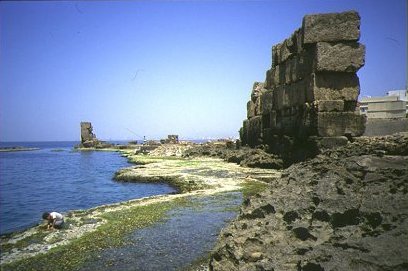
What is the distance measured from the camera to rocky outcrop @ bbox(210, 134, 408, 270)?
14.1ft

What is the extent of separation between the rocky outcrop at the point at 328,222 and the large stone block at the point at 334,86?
908 centimetres

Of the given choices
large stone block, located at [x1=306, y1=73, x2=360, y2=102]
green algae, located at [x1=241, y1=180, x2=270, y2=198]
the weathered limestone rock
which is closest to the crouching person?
green algae, located at [x1=241, y1=180, x2=270, y2=198]

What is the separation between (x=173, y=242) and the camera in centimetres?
862

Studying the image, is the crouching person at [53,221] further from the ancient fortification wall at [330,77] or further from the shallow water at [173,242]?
the ancient fortification wall at [330,77]

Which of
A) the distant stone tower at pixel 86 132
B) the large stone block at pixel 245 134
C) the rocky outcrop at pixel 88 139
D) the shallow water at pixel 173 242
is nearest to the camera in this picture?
the shallow water at pixel 173 242

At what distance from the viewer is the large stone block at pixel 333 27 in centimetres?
1531

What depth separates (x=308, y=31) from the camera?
15734 millimetres

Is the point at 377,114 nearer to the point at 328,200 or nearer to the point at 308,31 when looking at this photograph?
the point at 308,31

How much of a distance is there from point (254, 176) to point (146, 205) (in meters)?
7.72

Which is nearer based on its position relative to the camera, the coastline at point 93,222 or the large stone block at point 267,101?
the coastline at point 93,222

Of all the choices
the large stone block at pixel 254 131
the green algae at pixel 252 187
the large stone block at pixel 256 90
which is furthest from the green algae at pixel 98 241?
the large stone block at pixel 256 90

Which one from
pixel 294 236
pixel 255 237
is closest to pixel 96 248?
pixel 255 237

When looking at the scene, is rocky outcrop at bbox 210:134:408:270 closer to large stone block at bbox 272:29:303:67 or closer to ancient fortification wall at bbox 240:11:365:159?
ancient fortification wall at bbox 240:11:365:159

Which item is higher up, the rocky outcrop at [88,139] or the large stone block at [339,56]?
the large stone block at [339,56]
